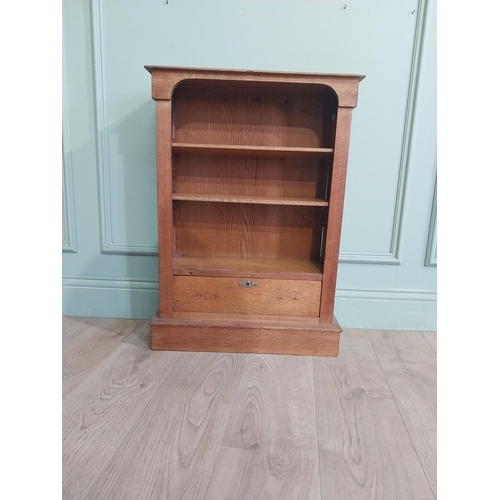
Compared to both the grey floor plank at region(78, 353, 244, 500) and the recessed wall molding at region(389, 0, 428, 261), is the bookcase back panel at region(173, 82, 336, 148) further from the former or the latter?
the grey floor plank at region(78, 353, 244, 500)

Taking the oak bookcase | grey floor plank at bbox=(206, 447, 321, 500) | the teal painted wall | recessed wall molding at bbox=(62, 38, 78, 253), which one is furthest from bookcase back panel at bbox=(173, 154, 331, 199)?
grey floor plank at bbox=(206, 447, 321, 500)

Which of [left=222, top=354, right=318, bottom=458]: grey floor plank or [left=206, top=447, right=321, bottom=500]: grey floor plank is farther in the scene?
[left=222, top=354, right=318, bottom=458]: grey floor plank

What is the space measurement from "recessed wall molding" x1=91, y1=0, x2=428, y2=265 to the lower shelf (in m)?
0.43

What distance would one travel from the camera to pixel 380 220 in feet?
5.83

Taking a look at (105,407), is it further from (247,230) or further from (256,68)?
(256,68)

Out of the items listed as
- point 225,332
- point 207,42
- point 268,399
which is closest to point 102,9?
point 207,42

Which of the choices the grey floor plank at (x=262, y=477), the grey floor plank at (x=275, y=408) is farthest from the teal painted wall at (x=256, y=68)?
the grey floor plank at (x=262, y=477)

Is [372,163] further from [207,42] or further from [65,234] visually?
[65,234]

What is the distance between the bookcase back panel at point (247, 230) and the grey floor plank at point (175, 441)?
56 cm

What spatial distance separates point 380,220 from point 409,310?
1.58 feet

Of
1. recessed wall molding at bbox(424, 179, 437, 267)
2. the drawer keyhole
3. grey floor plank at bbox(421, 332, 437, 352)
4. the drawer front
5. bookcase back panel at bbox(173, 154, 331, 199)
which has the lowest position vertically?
grey floor plank at bbox(421, 332, 437, 352)

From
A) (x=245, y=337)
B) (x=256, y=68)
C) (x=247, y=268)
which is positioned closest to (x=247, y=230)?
(x=247, y=268)

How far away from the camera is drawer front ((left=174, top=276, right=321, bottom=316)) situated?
1.55 meters
